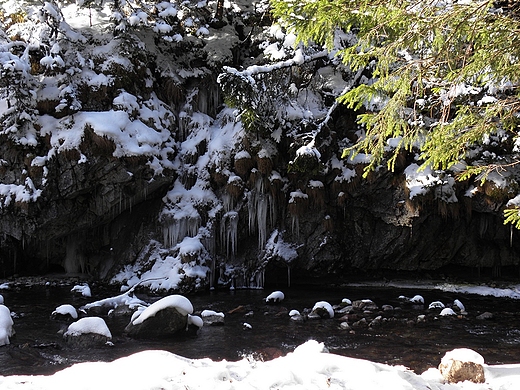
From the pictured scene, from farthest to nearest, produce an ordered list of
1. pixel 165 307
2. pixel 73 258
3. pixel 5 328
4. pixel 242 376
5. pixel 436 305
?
1. pixel 73 258
2. pixel 436 305
3. pixel 165 307
4. pixel 5 328
5. pixel 242 376

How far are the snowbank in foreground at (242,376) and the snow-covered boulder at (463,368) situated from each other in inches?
3.5

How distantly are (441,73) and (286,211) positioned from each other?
9563 millimetres

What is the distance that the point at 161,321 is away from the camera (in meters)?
8.98

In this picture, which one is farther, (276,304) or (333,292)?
(333,292)

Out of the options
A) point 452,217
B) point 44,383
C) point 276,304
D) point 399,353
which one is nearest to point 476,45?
point 399,353

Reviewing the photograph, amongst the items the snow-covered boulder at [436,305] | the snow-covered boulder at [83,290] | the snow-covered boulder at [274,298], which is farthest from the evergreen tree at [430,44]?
the snow-covered boulder at [83,290]

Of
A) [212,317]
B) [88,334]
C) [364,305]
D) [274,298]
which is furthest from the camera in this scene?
[274,298]

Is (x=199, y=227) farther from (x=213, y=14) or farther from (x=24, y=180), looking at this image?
(x=213, y=14)

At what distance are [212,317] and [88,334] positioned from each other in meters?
3.07

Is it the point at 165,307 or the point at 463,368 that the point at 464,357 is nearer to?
the point at 463,368

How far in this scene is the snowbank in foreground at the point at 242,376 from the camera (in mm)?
4004

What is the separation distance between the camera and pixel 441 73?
20.8ft

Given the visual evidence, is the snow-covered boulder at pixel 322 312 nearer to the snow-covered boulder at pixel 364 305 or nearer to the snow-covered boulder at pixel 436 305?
the snow-covered boulder at pixel 364 305

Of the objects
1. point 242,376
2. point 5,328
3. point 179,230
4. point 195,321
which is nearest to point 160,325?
point 195,321
